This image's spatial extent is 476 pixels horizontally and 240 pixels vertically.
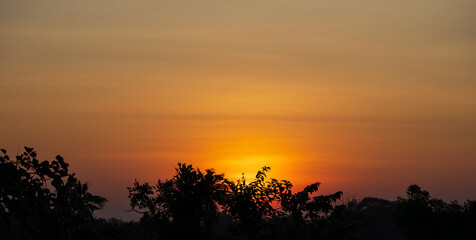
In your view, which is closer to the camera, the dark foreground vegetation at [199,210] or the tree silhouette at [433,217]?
the dark foreground vegetation at [199,210]

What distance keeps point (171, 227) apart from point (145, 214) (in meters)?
22.0

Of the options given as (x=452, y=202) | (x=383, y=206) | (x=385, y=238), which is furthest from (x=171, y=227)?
(x=383, y=206)

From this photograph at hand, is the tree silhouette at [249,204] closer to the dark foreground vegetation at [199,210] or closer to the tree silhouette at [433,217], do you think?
the dark foreground vegetation at [199,210]

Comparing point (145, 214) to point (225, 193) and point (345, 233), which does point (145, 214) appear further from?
point (345, 233)

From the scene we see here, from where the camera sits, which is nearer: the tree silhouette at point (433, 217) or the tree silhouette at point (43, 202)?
the tree silhouette at point (43, 202)

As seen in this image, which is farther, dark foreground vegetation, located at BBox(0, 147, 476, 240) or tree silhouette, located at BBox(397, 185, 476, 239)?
tree silhouette, located at BBox(397, 185, 476, 239)

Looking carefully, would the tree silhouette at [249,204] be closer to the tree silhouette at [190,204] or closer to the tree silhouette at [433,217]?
the tree silhouette at [190,204]

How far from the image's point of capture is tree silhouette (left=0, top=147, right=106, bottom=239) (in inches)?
1693

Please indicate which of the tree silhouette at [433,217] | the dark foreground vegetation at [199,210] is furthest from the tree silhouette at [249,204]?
the tree silhouette at [433,217]

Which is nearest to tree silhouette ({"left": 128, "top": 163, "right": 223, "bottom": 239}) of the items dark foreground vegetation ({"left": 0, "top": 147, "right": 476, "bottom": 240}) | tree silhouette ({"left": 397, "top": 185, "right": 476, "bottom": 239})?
dark foreground vegetation ({"left": 0, "top": 147, "right": 476, "bottom": 240})

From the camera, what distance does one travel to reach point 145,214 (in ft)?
267

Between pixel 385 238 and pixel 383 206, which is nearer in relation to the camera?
pixel 385 238

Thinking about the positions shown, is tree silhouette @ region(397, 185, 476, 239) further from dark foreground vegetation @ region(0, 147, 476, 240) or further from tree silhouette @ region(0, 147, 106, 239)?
tree silhouette @ region(0, 147, 106, 239)

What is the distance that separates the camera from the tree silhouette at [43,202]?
43.0 m
